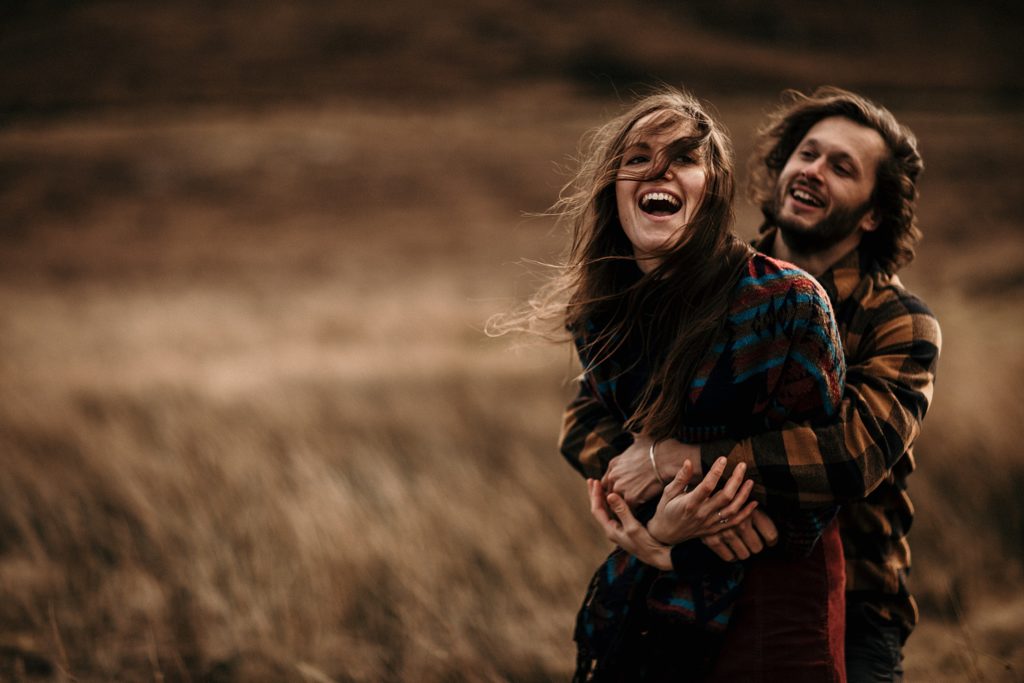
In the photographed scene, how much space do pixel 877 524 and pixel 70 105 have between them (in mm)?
22248

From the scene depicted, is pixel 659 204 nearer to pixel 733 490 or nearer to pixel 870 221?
pixel 733 490

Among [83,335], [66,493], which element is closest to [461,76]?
[83,335]

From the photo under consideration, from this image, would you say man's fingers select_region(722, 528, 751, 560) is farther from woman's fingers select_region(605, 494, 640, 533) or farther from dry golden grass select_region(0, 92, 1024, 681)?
dry golden grass select_region(0, 92, 1024, 681)

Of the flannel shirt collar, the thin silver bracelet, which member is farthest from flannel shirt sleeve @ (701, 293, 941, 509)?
the flannel shirt collar

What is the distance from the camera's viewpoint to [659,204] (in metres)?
1.61

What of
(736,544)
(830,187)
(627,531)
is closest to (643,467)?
(627,531)

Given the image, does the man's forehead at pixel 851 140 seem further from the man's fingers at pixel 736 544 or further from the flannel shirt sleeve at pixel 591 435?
the man's fingers at pixel 736 544

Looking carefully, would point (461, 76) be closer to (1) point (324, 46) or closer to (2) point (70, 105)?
(1) point (324, 46)

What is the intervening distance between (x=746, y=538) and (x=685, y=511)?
132 mm

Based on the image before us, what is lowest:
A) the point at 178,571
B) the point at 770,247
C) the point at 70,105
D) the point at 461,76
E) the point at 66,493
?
the point at 178,571

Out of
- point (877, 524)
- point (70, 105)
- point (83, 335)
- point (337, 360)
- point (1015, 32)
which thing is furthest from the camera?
point (70, 105)

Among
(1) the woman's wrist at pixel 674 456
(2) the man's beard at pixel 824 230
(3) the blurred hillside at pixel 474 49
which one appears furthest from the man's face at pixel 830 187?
(3) the blurred hillside at pixel 474 49

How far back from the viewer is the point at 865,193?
1949 millimetres

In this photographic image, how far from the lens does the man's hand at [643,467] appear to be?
159cm
